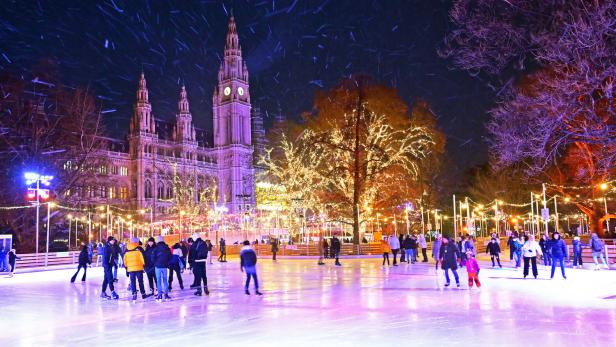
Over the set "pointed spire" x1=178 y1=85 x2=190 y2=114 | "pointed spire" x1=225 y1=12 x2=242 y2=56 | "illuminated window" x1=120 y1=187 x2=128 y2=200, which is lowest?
"illuminated window" x1=120 y1=187 x2=128 y2=200

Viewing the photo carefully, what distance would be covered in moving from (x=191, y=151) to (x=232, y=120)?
1063 cm

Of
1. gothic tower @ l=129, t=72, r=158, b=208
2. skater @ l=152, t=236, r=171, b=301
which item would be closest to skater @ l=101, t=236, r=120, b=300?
skater @ l=152, t=236, r=171, b=301

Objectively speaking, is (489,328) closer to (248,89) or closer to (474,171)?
(474,171)

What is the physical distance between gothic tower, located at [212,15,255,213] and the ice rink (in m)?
95.4

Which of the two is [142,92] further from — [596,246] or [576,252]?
[596,246]

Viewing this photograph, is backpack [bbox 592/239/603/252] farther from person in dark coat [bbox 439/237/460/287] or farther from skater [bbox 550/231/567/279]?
person in dark coat [bbox 439/237/460/287]

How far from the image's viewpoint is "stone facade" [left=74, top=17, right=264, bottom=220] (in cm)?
9625

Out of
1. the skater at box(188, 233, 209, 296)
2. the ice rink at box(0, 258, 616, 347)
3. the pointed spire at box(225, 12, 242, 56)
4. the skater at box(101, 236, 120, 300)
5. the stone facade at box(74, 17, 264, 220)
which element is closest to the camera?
the ice rink at box(0, 258, 616, 347)

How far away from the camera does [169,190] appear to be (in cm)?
10056

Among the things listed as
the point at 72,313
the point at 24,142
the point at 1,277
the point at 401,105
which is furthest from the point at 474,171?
the point at 72,313

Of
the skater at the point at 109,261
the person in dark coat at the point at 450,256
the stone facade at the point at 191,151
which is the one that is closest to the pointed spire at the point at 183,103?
the stone facade at the point at 191,151

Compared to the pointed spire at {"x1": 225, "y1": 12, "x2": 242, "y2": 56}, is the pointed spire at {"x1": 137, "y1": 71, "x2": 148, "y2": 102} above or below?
below

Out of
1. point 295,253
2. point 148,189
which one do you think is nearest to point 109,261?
point 295,253

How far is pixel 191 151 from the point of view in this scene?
10769 centimetres
